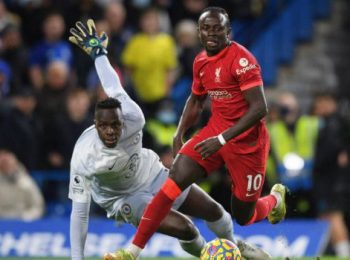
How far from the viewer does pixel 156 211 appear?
10.8 meters

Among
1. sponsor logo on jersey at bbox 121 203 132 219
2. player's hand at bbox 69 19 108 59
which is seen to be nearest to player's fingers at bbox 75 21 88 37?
player's hand at bbox 69 19 108 59

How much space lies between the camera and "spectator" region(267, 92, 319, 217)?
16609mm

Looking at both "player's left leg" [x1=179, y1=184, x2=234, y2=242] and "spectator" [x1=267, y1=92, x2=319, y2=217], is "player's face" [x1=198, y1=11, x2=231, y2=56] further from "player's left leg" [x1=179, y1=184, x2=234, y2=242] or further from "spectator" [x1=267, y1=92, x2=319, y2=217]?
"spectator" [x1=267, y1=92, x2=319, y2=217]

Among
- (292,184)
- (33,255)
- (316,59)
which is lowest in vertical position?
(33,255)

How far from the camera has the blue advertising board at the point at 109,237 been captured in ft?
50.3

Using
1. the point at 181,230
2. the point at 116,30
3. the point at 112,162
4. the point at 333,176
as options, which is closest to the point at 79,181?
the point at 112,162

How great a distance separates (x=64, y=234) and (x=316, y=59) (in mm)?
5960

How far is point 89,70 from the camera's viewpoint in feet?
58.0

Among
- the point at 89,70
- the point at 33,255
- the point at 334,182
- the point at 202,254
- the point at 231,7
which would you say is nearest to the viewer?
the point at 202,254

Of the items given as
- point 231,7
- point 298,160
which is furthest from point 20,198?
point 231,7

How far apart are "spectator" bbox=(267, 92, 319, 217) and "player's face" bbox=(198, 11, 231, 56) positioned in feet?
19.1

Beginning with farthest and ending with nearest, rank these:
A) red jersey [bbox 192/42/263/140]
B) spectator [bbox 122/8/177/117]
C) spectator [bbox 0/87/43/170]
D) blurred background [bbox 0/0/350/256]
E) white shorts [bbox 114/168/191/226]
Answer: spectator [bbox 122/8/177/117] < blurred background [bbox 0/0/350/256] < spectator [bbox 0/87/43/170] < white shorts [bbox 114/168/191/226] < red jersey [bbox 192/42/263/140]

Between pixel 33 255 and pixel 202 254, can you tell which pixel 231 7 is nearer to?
pixel 33 255

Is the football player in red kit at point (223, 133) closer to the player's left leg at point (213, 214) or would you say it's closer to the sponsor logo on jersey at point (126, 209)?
the player's left leg at point (213, 214)
